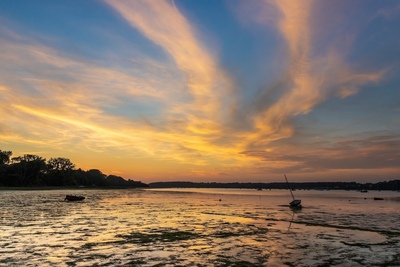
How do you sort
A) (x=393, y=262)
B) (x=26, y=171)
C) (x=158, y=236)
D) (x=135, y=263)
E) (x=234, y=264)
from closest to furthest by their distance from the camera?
(x=135, y=263) → (x=234, y=264) → (x=393, y=262) → (x=158, y=236) → (x=26, y=171)

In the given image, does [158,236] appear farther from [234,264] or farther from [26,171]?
A: [26,171]

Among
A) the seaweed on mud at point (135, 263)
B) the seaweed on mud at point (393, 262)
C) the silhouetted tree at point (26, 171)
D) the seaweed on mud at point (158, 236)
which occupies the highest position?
the silhouetted tree at point (26, 171)

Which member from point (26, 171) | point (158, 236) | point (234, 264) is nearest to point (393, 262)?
point (234, 264)

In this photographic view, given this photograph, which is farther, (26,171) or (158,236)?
(26,171)

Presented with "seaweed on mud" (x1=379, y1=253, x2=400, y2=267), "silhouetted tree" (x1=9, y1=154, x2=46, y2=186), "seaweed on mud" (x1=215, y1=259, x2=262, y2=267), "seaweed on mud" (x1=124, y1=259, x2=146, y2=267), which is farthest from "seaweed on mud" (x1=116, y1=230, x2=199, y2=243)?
"silhouetted tree" (x1=9, y1=154, x2=46, y2=186)

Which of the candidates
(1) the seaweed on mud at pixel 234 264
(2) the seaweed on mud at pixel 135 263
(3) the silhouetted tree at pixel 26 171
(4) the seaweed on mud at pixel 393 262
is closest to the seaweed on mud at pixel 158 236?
(2) the seaweed on mud at pixel 135 263

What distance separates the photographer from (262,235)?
3272cm

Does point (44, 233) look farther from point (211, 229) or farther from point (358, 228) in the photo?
point (358, 228)

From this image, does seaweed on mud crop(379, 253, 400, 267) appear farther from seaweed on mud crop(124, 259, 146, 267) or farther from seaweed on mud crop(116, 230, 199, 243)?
seaweed on mud crop(116, 230, 199, 243)

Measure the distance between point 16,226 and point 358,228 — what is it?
38.7m

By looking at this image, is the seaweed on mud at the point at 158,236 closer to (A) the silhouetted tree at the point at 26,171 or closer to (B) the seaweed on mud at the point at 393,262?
(B) the seaweed on mud at the point at 393,262

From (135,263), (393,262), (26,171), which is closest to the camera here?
(135,263)

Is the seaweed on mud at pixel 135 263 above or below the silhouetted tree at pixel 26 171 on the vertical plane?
below

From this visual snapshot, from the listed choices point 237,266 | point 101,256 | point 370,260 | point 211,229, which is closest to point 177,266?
point 237,266
